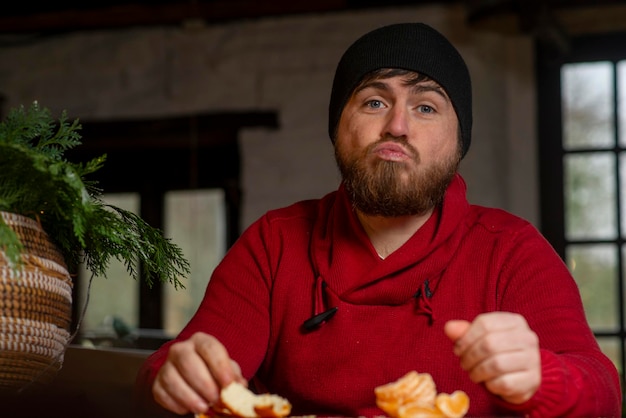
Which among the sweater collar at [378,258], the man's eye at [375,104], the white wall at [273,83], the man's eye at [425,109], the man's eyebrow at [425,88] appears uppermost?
the white wall at [273,83]

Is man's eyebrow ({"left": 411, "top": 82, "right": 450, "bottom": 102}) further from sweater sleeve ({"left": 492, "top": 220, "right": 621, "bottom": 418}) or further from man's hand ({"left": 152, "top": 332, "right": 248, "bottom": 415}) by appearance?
man's hand ({"left": 152, "top": 332, "right": 248, "bottom": 415})

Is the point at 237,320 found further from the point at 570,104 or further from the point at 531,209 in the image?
the point at 570,104

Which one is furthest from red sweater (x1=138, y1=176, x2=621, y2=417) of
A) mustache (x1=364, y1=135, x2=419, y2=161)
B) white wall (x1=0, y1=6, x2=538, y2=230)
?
white wall (x1=0, y1=6, x2=538, y2=230)

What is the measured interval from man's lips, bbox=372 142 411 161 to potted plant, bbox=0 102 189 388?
394 millimetres

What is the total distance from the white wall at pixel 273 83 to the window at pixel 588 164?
0.10m

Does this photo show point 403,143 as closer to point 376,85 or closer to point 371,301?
point 376,85

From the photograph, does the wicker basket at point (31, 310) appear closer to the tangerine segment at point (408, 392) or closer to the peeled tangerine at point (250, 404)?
the peeled tangerine at point (250, 404)

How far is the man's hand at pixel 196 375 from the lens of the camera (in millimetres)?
979

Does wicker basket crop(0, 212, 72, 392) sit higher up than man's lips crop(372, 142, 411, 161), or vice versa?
man's lips crop(372, 142, 411, 161)

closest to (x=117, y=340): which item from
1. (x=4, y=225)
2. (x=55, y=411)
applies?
(x=55, y=411)

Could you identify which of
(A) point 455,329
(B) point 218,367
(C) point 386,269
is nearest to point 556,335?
(C) point 386,269

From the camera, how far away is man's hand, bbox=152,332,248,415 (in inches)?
38.5

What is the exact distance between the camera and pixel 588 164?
3.56 m

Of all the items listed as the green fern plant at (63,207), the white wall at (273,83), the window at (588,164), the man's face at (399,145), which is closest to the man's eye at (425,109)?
the man's face at (399,145)
